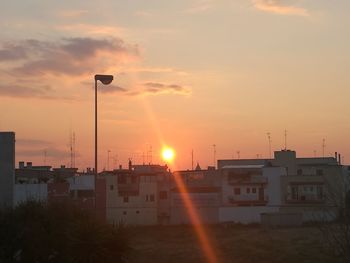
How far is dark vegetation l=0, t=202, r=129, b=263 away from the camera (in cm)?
1756

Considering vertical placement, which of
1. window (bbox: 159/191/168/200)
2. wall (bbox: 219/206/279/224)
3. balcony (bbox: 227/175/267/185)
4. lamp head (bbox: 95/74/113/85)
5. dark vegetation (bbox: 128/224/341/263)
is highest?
lamp head (bbox: 95/74/113/85)

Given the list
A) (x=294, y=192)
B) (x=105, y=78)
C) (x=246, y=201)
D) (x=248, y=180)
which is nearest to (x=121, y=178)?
(x=246, y=201)

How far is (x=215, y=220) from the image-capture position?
9156cm

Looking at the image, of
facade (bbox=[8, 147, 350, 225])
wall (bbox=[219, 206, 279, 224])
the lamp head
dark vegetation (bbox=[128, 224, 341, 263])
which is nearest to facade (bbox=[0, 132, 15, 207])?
dark vegetation (bbox=[128, 224, 341, 263])

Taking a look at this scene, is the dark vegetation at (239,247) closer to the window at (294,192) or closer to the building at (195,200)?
the building at (195,200)

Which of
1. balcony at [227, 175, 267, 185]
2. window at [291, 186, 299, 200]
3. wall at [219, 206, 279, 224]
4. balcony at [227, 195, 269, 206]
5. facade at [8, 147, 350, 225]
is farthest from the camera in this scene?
balcony at [227, 175, 267, 185]

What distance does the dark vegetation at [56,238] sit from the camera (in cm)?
1756

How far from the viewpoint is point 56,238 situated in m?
18.1

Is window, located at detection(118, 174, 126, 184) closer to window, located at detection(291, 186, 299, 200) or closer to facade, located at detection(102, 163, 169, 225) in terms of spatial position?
facade, located at detection(102, 163, 169, 225)

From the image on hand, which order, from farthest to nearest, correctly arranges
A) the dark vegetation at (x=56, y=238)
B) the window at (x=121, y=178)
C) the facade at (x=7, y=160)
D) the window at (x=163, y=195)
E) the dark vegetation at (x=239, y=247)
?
the window at (x=163, y=195)
the window at (x=121, y=178)
the dark vegetation at (x=239, y=247)
the facade at (x=7, y=160)
the dark vegetation at (x=56, y=238)

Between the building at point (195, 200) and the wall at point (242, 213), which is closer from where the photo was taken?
the wall at point (242, 213)

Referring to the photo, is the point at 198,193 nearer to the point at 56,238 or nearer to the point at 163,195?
the point at 163,195

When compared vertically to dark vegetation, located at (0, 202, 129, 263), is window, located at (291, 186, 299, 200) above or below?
→ above

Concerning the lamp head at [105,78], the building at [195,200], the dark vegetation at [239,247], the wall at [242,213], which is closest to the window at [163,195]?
the building at [195,200]
